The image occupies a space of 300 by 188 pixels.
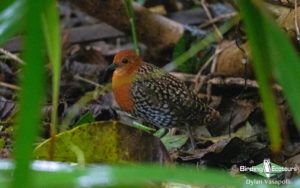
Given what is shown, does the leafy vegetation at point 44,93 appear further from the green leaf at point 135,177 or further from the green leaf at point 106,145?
the green leaf at point 106,145

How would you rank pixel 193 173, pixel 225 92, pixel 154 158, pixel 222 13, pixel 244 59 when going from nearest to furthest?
1. pixel 193 173
2. pixel 154 158
3. pixel 244 59
4. pixel 225 92
5. pixel 222 13

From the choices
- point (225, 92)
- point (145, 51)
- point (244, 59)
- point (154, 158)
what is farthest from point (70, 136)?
point (145, 51)

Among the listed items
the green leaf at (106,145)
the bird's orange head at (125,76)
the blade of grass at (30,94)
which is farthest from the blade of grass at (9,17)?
the bird's orange head at (125,76)

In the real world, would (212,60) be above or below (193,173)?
above

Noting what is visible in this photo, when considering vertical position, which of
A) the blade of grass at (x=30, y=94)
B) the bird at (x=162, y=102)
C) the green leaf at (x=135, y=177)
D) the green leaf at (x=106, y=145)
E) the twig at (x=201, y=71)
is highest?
the twig at (x=201, y=71)

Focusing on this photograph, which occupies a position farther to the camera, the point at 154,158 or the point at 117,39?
the point at 117,39

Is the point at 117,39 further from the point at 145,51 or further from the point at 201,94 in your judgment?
the point at 201,94
